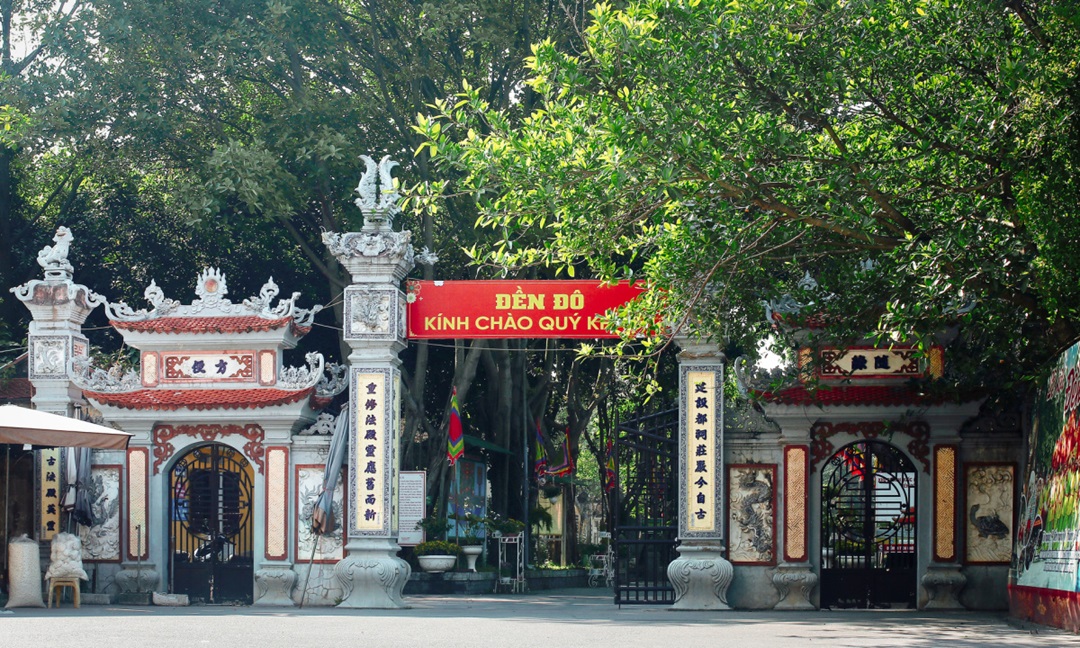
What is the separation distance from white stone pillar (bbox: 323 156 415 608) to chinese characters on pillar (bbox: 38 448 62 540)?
3.56 metres

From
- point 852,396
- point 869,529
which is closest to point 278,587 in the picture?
point 869,529

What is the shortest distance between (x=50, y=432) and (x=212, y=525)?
341 centimetres

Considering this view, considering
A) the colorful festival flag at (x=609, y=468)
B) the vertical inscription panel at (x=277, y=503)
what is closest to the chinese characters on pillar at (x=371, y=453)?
the vertical inscription panel at (x=277, y=503)

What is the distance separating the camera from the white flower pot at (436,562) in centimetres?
1897

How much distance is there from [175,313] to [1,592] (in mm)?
3862

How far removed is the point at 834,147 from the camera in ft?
38.9

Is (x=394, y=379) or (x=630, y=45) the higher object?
(x=630, y=45)

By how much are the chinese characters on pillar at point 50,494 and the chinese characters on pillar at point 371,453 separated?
3.74 m

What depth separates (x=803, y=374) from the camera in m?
15.0

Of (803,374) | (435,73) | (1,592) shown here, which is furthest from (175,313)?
(803,374)

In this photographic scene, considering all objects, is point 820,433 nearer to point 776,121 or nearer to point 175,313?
point 776,121

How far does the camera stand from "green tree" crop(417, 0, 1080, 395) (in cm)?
1099

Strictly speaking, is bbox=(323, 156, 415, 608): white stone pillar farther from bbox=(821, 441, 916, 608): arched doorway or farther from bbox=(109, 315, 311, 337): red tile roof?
bbox=(821, 441, 916, 608): arched doorway

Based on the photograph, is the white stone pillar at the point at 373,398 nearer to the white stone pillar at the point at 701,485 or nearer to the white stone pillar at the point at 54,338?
the white stone pillar at the point at 701,485
